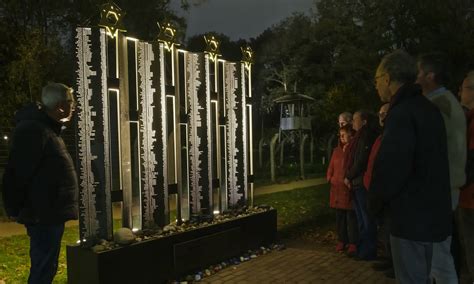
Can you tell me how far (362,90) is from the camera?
30.2 metres

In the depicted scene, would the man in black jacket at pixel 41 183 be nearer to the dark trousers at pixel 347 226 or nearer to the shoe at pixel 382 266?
the shoe at pixel 382 266

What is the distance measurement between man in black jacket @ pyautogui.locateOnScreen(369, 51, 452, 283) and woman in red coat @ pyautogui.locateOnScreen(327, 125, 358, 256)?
3646mm

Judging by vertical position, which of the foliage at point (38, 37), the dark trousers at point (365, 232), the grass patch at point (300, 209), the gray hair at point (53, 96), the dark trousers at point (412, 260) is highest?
the foliage at point (38, 37)

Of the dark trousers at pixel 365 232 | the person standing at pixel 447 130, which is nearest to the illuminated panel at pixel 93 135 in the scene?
the person standing at pixel 447 130

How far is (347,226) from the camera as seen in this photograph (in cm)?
715

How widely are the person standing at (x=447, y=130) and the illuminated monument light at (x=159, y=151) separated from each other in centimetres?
295

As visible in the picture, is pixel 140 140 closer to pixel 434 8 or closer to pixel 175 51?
pixel 175 51

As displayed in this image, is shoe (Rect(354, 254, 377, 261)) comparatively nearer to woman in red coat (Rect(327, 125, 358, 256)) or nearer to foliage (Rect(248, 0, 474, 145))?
woman in red coat (Rect(327, 125, 358, 256))

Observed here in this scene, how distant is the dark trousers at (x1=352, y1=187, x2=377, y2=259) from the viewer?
6.64 meters

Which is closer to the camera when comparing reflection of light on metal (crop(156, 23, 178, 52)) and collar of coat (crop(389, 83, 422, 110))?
collar of coat (crop(389, 83, 422, 110))

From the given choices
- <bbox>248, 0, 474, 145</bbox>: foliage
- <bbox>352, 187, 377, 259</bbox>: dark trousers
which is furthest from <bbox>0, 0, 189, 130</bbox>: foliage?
<bbox>248, 0, 474, 145</bbox>: foliage

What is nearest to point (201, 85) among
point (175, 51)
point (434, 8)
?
point (175, 51)

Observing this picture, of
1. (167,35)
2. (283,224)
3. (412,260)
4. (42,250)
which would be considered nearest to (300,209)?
(283,224)

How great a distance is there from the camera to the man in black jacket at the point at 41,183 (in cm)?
407
